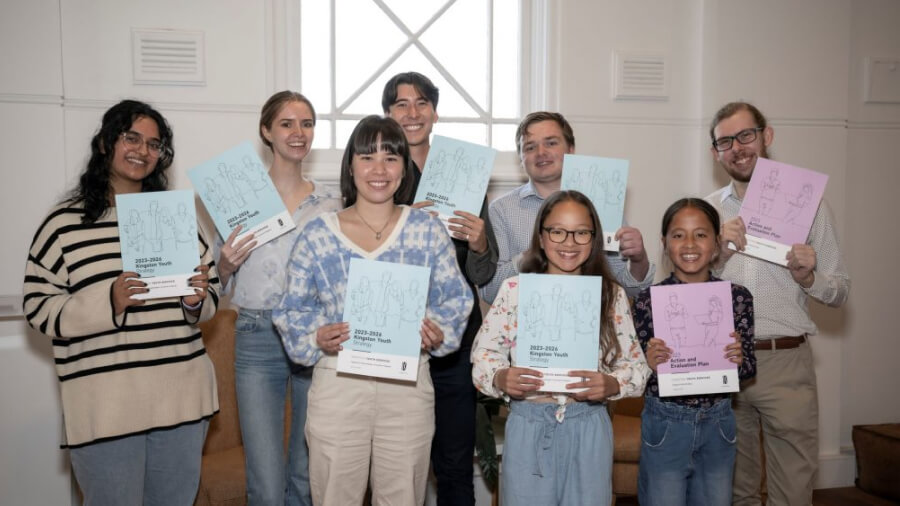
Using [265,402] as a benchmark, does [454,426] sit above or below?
below

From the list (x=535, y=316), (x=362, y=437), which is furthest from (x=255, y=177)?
(x=535, y=316)

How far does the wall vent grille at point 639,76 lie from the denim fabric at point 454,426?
184cm

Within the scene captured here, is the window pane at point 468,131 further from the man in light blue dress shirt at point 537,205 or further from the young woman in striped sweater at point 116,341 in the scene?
the young woman in striped sweater at point 116,341

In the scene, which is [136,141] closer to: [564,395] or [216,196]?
[216,196]

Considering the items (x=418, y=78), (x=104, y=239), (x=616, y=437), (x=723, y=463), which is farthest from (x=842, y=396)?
(x=104, y=239)

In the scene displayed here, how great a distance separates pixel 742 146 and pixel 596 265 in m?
0.78

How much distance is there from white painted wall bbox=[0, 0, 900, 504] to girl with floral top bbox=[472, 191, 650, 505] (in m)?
1.44

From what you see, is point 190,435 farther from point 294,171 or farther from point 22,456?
point 22,456

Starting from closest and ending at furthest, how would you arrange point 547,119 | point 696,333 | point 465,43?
point 696,333 → point 547,119 → point 465,43

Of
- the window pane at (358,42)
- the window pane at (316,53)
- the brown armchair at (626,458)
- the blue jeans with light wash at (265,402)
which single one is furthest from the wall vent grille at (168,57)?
the brown armchair at (626,458)

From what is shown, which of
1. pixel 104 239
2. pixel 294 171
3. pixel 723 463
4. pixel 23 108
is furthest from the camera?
pixel 23 108

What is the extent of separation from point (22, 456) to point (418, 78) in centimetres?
228

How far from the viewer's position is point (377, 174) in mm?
1980

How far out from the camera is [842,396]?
12.7ft
